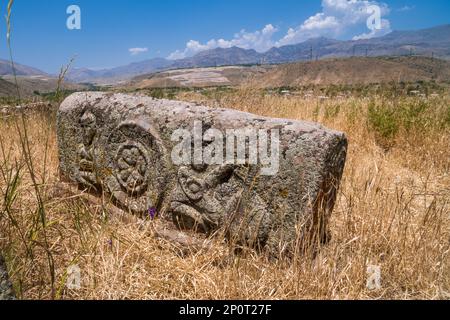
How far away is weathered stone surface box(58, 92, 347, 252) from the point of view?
2.02m

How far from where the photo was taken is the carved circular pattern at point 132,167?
2635mm

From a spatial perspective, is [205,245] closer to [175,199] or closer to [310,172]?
[175,199]

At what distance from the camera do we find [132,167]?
2.72m

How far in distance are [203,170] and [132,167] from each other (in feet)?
2.21

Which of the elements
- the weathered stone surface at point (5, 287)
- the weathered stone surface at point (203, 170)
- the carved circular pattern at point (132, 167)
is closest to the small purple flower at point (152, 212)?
the weathered stone surface at point (203, 170)

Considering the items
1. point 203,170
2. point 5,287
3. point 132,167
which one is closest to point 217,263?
point 203,170

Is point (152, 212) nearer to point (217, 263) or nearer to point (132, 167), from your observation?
point (132, 167)

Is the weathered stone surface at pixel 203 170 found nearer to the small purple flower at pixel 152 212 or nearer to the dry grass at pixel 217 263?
the small purple flower at pixel 152 212

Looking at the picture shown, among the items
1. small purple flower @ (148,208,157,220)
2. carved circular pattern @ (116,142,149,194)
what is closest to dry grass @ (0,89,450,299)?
small purple flower @ (148,208,157,220)

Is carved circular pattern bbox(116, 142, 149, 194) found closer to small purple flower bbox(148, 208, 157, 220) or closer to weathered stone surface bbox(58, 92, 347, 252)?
weathered stone surface bbox(58, 92, 347, 252)

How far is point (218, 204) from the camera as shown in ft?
7.56

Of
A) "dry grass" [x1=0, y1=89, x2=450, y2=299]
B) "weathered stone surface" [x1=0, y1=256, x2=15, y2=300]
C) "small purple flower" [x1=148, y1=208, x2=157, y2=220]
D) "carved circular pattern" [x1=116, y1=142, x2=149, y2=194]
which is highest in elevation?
"carved circular pattern" [x1=116, y1=142, x2=149, y2=194]

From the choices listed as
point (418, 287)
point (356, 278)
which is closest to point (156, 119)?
point (356, 278)

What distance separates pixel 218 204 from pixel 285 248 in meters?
0.51
